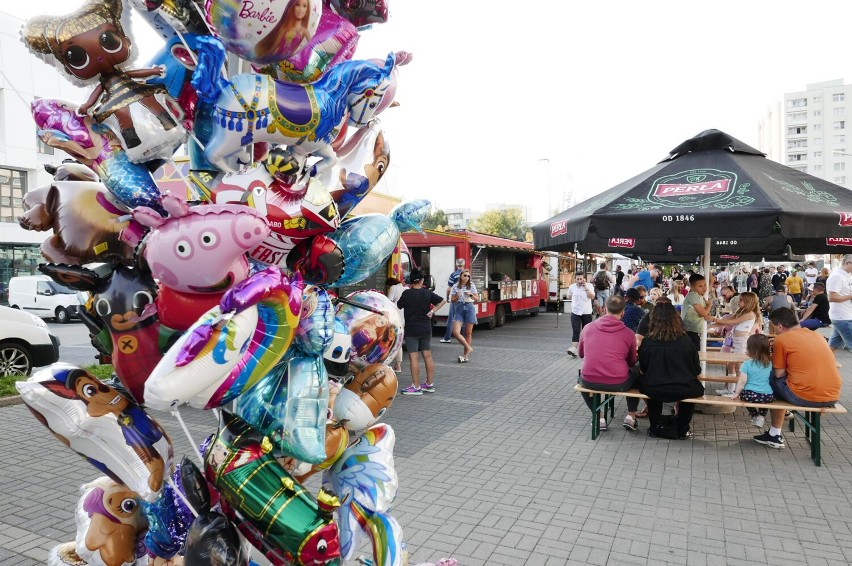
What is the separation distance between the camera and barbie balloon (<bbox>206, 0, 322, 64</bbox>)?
214cm

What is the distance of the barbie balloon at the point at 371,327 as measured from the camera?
2.64 m

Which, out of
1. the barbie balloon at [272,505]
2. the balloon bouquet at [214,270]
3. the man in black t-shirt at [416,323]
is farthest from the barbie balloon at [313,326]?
the man in black t-shirt at [416,323]

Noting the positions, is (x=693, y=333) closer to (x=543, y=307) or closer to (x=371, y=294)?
(x=371, y=294)

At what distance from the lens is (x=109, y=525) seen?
8.27 ft

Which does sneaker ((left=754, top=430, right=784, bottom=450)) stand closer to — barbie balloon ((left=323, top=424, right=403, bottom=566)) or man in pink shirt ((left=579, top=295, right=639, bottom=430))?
man in pink shirt ((left=579, top=295, right=639, bottom=430))

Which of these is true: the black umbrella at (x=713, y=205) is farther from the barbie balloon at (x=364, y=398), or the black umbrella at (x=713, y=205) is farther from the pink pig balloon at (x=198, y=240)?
the pink pig balloon at (x=198, y=240)

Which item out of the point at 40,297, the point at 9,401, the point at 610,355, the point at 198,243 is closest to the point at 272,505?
the point at 198,243

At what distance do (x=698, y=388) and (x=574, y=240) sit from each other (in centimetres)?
→ 203

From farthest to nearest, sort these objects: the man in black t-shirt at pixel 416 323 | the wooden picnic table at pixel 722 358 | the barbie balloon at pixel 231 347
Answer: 1. the man in black t-shirt at pixel 416 323
2. the wooden picnic table at pixel 722 358
3. the barbie balloon at pixel 231 347

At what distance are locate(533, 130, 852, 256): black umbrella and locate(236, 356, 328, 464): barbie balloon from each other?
3.56 m

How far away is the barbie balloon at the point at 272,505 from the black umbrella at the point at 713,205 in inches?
148

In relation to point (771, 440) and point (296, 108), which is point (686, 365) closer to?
point (771, 440)

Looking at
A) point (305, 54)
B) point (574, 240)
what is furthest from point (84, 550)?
point (574, 240)

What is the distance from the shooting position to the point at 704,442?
612cm
